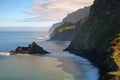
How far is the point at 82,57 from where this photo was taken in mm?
112062

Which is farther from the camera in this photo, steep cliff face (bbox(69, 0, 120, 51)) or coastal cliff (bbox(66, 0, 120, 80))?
steep cliff face (bbox(69, 0, 120, 51))

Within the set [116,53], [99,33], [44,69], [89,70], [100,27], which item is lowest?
[89,70]

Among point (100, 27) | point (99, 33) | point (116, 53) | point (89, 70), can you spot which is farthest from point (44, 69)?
point (100, 27)

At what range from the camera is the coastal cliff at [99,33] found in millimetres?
95331

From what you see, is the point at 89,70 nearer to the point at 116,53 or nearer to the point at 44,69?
the point at 116,53

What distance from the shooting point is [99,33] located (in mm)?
111250

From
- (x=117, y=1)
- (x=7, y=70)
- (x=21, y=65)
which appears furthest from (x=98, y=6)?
(x=7, y=70)

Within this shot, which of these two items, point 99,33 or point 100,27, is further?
point 100,27

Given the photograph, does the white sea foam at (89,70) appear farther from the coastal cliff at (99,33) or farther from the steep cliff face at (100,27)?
the steep cliff face at (100,27)

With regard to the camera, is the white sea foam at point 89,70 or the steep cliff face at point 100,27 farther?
the steep cliff face at point 100,27

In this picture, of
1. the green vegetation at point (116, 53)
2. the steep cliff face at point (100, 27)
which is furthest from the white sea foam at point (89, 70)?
the steep cliff face at point (100, 27)

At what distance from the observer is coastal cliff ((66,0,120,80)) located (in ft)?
313

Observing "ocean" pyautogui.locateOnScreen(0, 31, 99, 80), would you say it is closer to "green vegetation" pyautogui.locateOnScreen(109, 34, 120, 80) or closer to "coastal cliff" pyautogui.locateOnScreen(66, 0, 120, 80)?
"coastal cliff" pyautogui.locateOnScreen(66, 0, 120, 80)

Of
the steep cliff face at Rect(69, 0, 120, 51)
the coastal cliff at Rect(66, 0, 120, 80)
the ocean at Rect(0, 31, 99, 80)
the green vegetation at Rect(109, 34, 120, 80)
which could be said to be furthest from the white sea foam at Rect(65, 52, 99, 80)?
the steep cliff face at Rect(69, 0, 120, 51)
